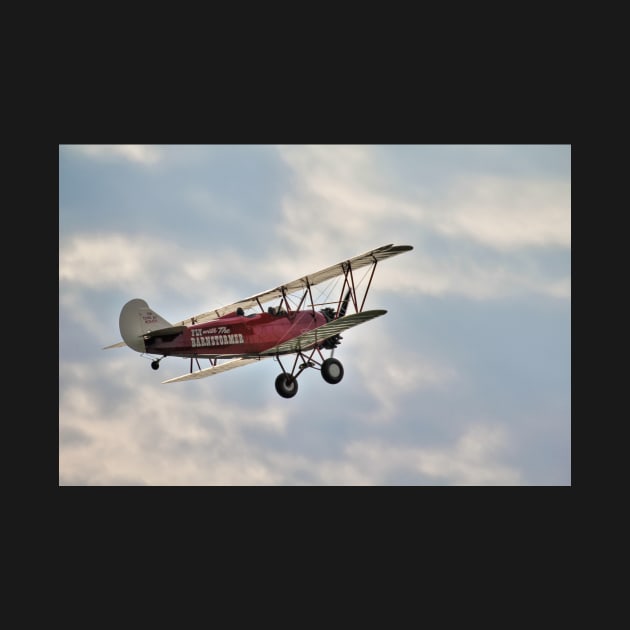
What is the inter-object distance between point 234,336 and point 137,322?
218 centimetres

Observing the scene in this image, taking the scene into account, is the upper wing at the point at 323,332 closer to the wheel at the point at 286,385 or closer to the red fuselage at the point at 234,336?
the red fuselage at the point at 234,336

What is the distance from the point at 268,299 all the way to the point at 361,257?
8.39ft

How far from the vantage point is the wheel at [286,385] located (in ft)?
105

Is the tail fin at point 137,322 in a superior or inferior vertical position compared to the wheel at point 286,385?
superior

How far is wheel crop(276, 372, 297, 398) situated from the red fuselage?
2.50 ft

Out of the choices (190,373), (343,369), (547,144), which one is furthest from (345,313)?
(547,144)

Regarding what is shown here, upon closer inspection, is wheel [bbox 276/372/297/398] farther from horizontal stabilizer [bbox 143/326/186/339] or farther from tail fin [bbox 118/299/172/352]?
tail fin [bbox 118/299/172/352]

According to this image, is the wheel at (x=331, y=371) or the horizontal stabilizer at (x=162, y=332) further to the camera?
the wheel at (x=331, y=371)

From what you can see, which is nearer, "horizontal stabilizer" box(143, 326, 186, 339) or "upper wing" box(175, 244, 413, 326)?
"horizontal stabilizer" box(143, 326, 186, 339)

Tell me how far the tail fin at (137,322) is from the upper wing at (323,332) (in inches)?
102

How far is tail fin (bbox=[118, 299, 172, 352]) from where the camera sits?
3033 cm

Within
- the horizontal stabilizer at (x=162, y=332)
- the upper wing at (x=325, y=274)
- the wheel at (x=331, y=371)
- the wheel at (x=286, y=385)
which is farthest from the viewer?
the wheel at (x=331, y=371)
